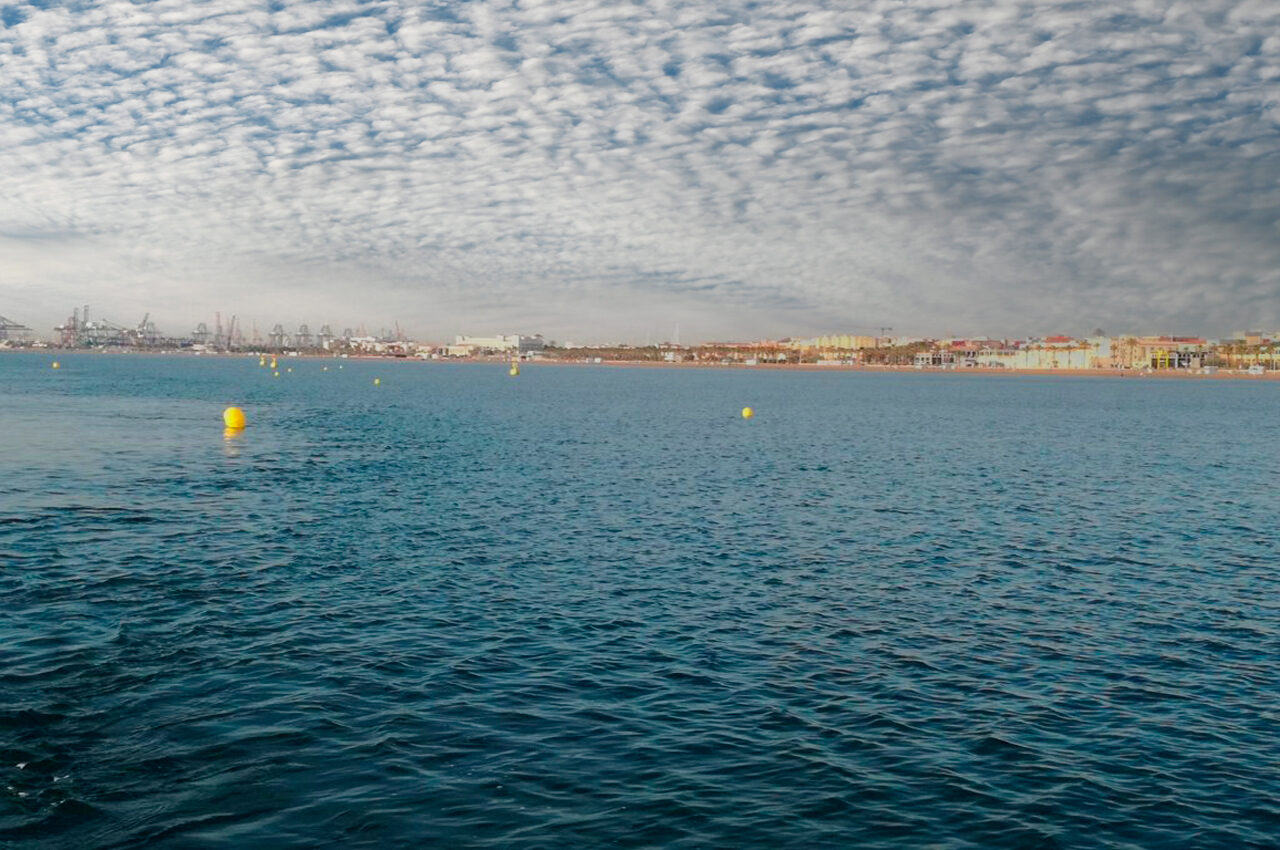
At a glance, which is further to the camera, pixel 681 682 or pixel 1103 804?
pixel 681 682

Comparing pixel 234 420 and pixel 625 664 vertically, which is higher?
pixel 234 420

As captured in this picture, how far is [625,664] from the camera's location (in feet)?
70.7

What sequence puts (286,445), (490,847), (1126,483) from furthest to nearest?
(286,445), (1126,483), (490,847)

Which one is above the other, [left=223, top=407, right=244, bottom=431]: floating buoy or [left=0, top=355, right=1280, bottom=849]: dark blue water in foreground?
[left=223, top=407, right=244, bottom=431]: floating buoy

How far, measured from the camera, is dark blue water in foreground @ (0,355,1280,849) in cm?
1462

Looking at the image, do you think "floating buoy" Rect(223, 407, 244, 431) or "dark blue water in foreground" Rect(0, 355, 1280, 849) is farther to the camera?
"floating buoy" Rect(223, 407, 244, 431)

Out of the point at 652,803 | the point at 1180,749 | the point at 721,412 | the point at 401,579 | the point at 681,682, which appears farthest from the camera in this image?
the point at 721,412

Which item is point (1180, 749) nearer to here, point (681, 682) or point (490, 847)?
point (681, 682)

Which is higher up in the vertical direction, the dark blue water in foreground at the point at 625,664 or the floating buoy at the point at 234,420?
the floating buoy at the point at 234,420

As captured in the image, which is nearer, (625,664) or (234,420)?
(625,664)

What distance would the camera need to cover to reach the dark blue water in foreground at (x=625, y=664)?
14625 mm

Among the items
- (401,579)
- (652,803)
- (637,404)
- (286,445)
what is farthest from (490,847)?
(637,404)

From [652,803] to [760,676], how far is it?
6554mm

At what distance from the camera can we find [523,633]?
23656 millimetres
